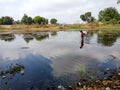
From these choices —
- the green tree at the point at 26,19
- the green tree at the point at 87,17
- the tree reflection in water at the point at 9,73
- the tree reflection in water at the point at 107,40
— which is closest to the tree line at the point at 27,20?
the green tree at the point at 26,19

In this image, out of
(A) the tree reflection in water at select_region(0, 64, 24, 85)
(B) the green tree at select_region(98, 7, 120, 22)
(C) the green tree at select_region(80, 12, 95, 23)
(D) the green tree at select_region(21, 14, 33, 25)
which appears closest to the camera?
(A) the tree reflection in water at select_region(0, 64, 24, 85)

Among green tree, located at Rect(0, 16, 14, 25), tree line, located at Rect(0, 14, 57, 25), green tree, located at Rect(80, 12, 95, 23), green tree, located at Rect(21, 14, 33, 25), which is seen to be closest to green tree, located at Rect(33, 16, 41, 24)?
tree line, located at Rect(0, 14, 57, 25)

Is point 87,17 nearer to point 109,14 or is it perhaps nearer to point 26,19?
point 109,14

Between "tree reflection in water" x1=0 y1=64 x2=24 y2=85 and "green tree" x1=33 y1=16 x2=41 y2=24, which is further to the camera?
"green tree" x1=33 y1=16 x2=41 y2=24

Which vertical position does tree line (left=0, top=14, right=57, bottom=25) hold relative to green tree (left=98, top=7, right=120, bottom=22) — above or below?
below

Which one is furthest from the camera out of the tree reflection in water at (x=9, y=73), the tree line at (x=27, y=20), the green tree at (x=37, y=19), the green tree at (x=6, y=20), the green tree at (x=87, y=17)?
the green tree at (x=6, y=20)

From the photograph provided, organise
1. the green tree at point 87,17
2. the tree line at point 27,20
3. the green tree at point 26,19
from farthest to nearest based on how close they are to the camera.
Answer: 1. the green tree at point 87,17
2. the tree line at point 27,20
3. the green tree at point 26,19

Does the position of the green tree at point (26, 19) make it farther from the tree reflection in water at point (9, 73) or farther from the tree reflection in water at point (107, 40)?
the tree reflection in water at point (9, 73)

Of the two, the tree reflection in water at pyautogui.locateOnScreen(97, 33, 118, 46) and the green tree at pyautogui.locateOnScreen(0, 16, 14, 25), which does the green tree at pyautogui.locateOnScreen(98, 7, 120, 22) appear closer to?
the green tree at pyautogui.locateOnScreen(0, 16, 14, 25)

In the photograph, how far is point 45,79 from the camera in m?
15.5

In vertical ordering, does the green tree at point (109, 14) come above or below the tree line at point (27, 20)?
above

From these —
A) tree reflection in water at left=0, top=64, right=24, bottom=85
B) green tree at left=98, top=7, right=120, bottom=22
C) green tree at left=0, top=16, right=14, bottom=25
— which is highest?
green tree at left=98, top=7, right=120, bottom=22

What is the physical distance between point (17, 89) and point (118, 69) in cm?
864

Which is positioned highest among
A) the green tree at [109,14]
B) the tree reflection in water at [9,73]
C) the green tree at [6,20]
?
the green tree at [109,14]
